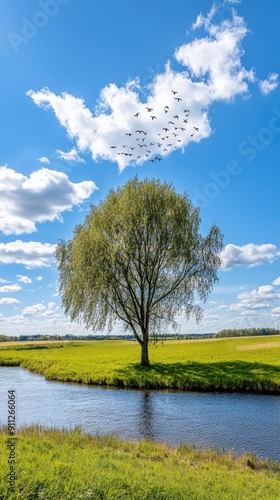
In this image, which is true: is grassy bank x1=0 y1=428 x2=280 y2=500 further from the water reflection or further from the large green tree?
the large green tree

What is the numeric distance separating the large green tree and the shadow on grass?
4002 millimetres

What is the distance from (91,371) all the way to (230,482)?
25.1 metres

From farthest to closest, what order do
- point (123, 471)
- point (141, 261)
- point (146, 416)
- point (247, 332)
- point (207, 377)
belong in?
1. point (247, 332)
2. point (141, 261)
3. point (207, 377)
4. point (146, 416)
5. point (123, 471)

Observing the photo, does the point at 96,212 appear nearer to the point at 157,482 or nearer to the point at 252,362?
the point at 252,362

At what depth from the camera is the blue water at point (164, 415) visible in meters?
16.5

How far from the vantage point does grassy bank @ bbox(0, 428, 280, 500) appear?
8258 millimetres

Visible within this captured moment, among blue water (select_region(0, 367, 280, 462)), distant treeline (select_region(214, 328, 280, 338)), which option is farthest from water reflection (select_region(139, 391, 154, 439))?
distant treeline (select_region(214, 328, 280, 338))

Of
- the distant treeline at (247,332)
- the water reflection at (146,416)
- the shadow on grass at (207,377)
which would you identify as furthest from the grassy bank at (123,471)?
the distant treeline at (247,332)

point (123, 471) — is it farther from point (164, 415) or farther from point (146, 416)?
point (164, 415)

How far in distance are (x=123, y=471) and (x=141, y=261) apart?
26.1 meters

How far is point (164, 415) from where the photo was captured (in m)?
20.5

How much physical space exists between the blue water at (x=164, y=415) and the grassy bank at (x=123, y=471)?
84.8 inches

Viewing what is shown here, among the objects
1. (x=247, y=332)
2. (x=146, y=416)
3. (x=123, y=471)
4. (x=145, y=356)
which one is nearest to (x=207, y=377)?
(x=145, y=356)

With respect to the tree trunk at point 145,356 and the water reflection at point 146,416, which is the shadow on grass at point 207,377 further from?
the water reflection at point 146,416
